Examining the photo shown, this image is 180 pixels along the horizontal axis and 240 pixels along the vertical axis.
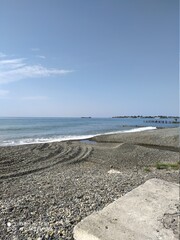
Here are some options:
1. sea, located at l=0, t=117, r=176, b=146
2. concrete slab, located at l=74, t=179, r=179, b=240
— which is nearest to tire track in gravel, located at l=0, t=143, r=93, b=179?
concrete slab, located at l=74, t=179, r=179, b=240

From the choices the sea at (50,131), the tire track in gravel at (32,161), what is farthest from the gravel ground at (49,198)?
the sea at (50,131)

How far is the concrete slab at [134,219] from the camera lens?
424cm

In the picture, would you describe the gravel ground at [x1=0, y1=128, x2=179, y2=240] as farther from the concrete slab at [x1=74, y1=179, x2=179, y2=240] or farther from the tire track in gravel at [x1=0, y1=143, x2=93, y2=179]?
the concrete slab at [x1=74, y1=179, x2=179, y2=240]

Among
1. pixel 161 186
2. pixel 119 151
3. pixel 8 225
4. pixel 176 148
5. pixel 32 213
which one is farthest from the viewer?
pixel 176 148

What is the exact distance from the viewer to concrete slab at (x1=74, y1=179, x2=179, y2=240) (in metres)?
4.24

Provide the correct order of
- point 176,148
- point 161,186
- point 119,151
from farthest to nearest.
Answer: point 176,148 → point 119,151 → point 161,186

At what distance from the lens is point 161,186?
7238 millimetres

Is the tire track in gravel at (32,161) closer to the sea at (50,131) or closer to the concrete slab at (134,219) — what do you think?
the concrete slab at (134,219)

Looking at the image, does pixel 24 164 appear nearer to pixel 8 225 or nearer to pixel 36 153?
pixel 36 153

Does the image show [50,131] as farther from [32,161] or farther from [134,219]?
[134,219]

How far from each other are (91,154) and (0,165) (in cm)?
753

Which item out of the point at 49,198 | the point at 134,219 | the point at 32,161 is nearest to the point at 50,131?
the point at 32,161

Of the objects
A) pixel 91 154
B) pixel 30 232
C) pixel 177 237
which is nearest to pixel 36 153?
pixel 91 154

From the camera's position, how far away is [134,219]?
4.88 m
